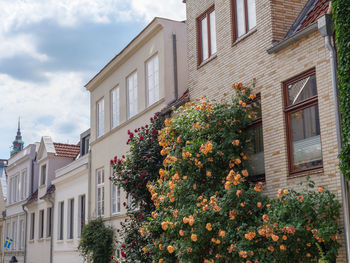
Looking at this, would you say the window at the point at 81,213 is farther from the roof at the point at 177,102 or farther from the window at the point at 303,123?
the window at the point at 303,123

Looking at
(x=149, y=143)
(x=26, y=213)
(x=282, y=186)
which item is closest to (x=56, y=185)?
(x=26, y=213)

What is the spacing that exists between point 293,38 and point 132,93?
35.6 ft

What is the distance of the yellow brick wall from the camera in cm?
1042

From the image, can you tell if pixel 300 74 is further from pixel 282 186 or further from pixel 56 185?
pixel 56 185

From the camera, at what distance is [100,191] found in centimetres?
2388

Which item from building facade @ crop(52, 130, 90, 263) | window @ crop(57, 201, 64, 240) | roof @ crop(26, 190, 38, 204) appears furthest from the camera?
roof @ crop(26, 190, 38, 204)

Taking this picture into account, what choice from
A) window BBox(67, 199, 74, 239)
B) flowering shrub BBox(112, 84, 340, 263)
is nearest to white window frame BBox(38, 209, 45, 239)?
window BBox(67, 199, 74, 239)

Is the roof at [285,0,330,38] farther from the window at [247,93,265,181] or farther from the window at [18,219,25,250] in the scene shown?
the window at [18,219,25,250]

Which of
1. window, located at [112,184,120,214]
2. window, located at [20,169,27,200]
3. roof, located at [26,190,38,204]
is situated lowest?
window, located at [112,184,120,214]

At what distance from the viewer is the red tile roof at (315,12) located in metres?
11.5

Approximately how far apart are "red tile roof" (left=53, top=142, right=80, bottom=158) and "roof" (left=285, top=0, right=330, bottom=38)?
2336 centimetres

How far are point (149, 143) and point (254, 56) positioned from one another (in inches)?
192

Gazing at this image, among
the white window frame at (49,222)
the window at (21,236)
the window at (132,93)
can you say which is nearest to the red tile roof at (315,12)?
the window at (132,93)

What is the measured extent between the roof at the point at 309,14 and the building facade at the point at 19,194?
2734 cm
